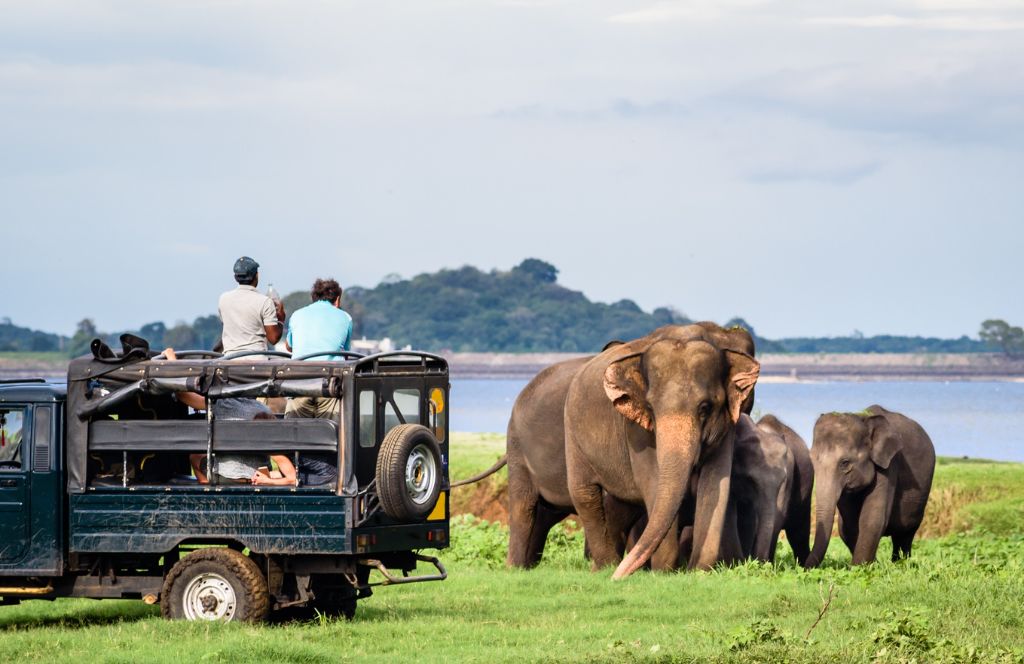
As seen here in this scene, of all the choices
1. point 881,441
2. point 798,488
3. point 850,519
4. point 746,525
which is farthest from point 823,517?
point 746,525

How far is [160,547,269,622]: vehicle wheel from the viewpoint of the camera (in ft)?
47.8

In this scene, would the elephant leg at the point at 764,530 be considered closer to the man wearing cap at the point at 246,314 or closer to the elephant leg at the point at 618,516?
the elephant leg at the point at 618,516

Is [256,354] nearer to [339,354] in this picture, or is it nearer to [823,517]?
[339,354]

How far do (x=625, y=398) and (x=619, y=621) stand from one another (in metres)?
4.48

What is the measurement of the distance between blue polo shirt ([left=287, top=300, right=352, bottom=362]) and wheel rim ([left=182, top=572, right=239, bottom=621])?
237cm

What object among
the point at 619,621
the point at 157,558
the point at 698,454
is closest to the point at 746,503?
the point at 698,454

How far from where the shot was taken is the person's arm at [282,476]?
14.7m

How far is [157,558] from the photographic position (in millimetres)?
15352

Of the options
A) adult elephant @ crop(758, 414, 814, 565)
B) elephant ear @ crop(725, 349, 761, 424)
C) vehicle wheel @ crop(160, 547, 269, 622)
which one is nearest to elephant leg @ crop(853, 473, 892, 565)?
adult elephant @ crop(758, 414, 814, 565)

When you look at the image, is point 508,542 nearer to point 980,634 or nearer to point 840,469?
point 840,469

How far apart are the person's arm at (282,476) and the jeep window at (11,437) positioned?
206 centimetres

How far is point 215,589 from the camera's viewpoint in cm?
1478

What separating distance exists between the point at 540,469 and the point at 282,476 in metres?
7.95

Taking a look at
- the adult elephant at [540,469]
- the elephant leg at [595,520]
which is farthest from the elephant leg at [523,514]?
the elephant leg at [595,520]
